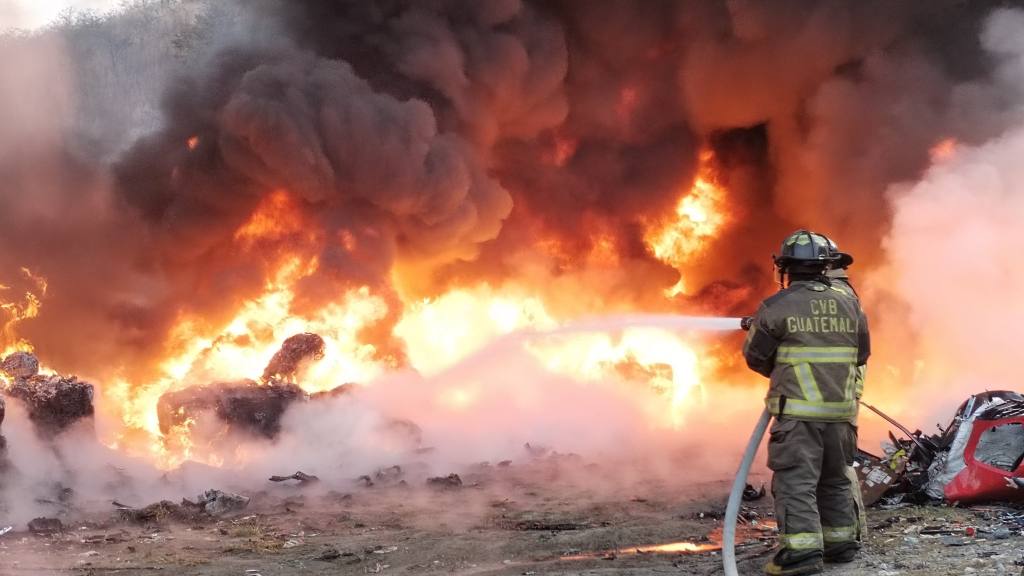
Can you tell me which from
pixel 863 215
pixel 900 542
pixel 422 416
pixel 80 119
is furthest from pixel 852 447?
pixel 80 119

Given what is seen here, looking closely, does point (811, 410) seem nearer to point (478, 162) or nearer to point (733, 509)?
point (733, 509)

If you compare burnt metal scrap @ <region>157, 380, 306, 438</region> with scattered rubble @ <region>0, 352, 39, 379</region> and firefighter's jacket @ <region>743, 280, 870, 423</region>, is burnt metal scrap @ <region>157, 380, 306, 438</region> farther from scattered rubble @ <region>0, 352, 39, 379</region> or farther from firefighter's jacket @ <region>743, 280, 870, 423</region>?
firefighter's jacket @ <region>743, 280, 870, 423</region>

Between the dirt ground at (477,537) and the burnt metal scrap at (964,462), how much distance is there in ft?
0.65

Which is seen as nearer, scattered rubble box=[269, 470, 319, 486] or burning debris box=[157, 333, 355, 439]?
scattered rubble box=[269, 470, 319, 486]

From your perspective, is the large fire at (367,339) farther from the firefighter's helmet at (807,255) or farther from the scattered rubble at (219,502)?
the firefighter's helmet at (807,255)

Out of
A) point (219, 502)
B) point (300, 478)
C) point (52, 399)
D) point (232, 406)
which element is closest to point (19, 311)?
point (52, 399)

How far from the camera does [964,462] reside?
19.0 feet

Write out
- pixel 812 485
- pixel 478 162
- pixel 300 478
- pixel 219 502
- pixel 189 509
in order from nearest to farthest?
pixel 812 485
pixel 189 509
pixel 219 502
pixel 300 478
pixel 478 162

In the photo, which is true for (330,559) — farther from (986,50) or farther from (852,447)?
(986,50)

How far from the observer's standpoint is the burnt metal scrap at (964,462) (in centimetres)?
557

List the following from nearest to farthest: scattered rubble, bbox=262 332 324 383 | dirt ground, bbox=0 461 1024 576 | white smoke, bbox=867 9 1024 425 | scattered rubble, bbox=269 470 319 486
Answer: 1. dirt ground, bbox=0 461 1024 576
2. scattered rubble, bbox=269 470 319 486
3. white smoke, bbox=867 9 1024 425
4. scattered rubble, bbox=262 332 324 383

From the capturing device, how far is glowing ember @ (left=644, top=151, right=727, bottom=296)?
1627 centimetres

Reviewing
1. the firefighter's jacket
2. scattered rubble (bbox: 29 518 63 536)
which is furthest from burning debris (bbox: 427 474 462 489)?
the firefighter's jacket

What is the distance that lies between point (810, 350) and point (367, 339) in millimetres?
8950
